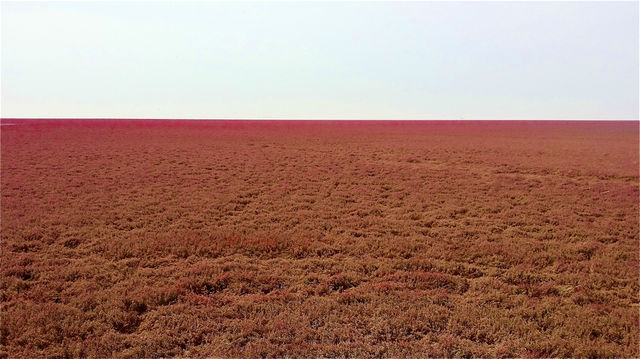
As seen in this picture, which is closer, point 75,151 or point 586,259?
point 586,259

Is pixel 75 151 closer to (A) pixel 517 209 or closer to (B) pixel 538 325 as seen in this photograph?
(A) pixel 517 209

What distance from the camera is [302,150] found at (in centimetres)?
3136

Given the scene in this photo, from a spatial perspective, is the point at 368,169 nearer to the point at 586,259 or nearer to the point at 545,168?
the point at 545,168

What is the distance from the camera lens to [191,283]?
23.6ft

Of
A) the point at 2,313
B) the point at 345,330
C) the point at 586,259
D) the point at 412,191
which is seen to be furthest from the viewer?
the point at 412,191

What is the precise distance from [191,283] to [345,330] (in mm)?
3096

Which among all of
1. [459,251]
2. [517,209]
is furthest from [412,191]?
[459,251]

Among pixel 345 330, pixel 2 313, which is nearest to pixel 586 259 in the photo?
pixel 345 330

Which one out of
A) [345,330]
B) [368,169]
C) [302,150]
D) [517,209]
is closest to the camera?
[345,330]

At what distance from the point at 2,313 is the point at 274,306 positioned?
13.5 feet

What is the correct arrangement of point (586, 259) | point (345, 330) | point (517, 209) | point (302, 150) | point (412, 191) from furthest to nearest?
point (302, 150), point (412, 191), point (517, 209), point (586, 259), point (345, 330)

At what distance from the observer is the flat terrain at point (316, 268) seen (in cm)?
552

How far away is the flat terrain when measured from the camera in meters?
5.52

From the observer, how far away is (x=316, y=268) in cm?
806
